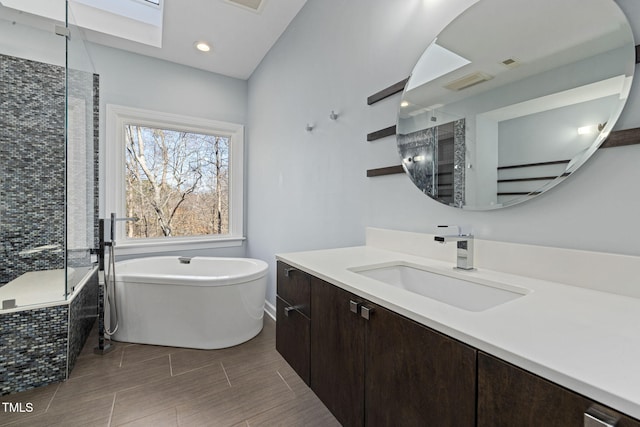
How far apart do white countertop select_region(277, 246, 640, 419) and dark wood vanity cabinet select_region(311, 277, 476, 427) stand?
0.04 metres

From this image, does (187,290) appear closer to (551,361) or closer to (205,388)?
(205,388)

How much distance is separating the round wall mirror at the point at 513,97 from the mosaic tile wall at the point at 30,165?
2.89 meters

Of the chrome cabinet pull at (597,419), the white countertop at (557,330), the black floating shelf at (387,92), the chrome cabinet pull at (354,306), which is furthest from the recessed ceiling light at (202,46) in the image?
the chrome cabinet pull at (597,419)

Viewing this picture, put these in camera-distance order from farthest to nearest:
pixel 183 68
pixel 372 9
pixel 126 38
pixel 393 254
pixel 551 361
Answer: pixel 183 68 < pixel 126 38 < pixel 372 9 < pixel 393 254 < pixel 551 361

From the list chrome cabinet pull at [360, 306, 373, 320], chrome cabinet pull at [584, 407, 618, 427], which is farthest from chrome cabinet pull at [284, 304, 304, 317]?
chrome cabinet pull at [584, 407, 618, 427]

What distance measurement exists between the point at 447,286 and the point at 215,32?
9.84ft

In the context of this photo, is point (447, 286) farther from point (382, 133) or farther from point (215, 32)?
point (215, 32)

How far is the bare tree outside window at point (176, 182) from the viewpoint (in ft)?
10.6

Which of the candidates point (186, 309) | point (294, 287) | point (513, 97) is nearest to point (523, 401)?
point (294, 287)

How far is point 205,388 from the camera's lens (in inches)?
71.2

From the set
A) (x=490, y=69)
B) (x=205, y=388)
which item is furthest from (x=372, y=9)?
(x=205, y=388)

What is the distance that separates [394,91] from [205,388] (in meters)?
2.11

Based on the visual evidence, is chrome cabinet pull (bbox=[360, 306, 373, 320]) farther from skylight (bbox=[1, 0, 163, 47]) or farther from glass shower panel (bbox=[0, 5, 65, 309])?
skylight (bbox=[1, 0, 163, 47])

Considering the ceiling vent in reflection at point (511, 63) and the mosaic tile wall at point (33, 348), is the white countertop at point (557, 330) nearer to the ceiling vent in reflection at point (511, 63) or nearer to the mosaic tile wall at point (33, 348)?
the ceiling vent in reflection at point (511, 63)
